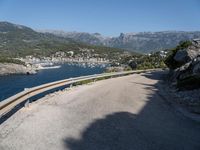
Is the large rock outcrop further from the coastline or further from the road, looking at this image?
the coastline

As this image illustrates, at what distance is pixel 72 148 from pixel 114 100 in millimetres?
10709

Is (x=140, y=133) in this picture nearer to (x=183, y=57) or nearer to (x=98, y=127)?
(x=98, y=127)

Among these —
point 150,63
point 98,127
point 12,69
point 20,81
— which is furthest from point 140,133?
point 12,69

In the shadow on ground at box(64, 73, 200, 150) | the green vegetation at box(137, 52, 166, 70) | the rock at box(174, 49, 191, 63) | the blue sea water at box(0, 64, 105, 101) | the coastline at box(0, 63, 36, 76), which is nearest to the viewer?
the shadow on ground at box(64, 73, 200, 150)

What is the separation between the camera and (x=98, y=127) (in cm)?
1525

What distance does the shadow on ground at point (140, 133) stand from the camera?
1287 centimetres

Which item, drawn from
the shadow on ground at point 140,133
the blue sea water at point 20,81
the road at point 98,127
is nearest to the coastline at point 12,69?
the blue sea water at point 20,81

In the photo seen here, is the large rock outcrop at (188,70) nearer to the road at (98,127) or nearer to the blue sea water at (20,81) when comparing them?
the road at (98,127)

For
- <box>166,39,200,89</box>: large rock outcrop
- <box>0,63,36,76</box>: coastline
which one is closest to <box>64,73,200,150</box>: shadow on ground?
<box>166,39,200,89</box>: large rock outcrop

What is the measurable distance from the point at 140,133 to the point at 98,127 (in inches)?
78.8

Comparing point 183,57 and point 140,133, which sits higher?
point 183,57

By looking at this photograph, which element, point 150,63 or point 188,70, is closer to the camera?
point 188,70

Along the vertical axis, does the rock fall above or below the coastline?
above

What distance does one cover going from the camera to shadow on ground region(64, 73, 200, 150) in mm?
12867
